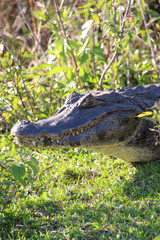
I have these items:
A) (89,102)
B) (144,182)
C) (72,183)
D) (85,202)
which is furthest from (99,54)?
(85,202)

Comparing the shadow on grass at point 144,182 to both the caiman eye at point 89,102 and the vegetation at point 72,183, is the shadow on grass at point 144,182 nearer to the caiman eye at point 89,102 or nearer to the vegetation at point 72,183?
the vegetation at point 72,183

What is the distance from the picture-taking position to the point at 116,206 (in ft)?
9.36

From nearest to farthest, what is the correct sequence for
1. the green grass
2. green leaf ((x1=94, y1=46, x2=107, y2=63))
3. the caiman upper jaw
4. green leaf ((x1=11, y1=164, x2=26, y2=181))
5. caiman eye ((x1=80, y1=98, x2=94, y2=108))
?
the green grass, green leaf ((x1=11, y1=164, x2=26, y2=181)), the caiman upper jaw, caiman eye ((x1=80, y1=98, x2=94, y2=108)), green leaf ((x1=94, y1=46, x2=107, y2=63))

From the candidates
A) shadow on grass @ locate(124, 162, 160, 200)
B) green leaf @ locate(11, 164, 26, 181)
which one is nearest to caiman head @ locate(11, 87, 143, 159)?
green leaf @ locate(11, 164, 26, 181)

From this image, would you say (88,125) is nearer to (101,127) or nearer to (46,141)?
(101,127)

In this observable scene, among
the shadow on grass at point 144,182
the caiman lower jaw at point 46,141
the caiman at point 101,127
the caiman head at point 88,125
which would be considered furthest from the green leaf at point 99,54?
the caiman lower jaw at point 46,141

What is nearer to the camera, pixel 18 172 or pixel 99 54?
pixel 18 172

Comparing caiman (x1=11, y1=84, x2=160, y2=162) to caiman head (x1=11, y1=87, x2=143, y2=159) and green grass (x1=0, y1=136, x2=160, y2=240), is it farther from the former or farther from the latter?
green grass (x1=0, y1=136, x2=160, y2=240)

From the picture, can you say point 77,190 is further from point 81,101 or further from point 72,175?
point 81,101

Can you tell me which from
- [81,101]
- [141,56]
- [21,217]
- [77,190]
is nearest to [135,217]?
[77,190]

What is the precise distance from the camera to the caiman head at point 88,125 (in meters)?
2.97

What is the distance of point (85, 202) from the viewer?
9.83 feet

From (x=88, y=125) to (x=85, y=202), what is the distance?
781 mm

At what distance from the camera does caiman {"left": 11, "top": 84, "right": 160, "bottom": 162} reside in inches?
117
